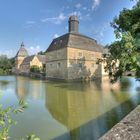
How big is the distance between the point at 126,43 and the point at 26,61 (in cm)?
5385

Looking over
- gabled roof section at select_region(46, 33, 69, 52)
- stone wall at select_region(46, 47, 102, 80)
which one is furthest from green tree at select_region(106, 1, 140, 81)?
gabled roof section at select_region(46, 33, 69, 52)

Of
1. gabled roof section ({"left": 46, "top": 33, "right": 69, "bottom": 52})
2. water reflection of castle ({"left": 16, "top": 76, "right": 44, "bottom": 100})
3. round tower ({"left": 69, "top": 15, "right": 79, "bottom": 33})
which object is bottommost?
water reflection of castle ({"left": 16, "top": 76, "right": 44, "bottom": 100})

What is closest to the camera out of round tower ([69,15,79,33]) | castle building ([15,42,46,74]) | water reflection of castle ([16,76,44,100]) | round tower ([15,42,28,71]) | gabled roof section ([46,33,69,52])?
water reflection of castle ([16,76,44,100])

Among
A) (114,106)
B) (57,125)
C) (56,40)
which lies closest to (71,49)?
(56,40)

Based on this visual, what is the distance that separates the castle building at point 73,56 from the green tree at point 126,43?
1466cm

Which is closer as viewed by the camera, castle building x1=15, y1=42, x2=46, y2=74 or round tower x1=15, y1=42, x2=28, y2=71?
castle building x1=15, y1=42, x2=46, y2=74

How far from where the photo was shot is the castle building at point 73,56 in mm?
32938

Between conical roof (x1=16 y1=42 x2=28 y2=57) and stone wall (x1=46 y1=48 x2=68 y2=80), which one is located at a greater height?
conical roof (x1=16 y1=42 x2=28 y2=57)

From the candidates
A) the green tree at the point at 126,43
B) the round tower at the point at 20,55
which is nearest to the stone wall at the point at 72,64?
the green tree at the point at 126,43

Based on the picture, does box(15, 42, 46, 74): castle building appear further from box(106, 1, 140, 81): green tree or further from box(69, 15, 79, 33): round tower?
box(106, 1, 140, 81): green tree

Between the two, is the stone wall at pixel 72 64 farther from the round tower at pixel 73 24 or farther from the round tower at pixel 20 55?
the round tower at pixel 20 55

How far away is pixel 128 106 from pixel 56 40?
27.8 meters

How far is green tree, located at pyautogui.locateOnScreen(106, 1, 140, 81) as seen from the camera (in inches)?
446

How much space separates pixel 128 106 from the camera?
11.7 m
